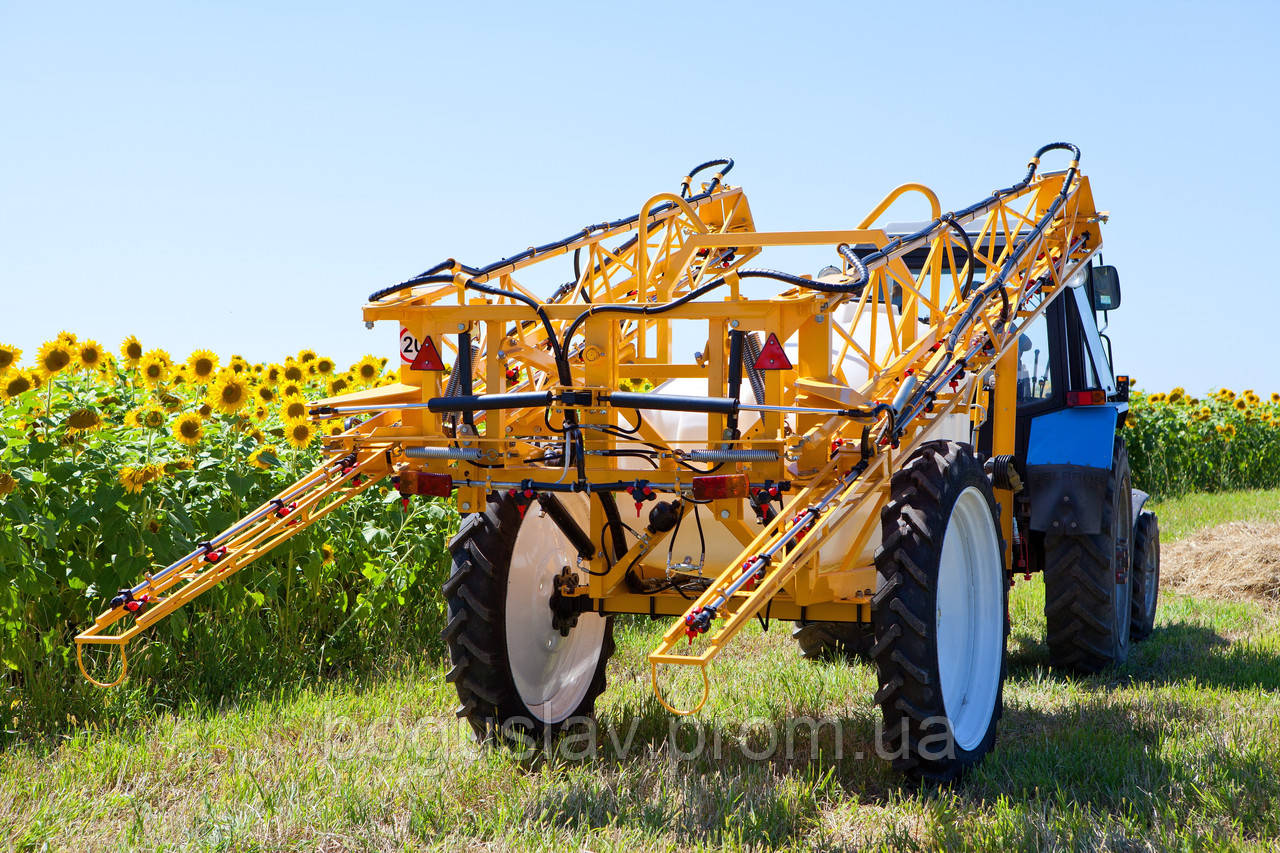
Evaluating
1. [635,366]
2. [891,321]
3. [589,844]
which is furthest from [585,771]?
[891,321]

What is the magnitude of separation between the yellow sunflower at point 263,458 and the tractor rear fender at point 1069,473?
3978 millimetres

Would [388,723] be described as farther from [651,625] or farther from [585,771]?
[651,625]

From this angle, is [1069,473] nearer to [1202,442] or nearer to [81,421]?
[81,421]

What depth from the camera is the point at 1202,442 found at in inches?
684

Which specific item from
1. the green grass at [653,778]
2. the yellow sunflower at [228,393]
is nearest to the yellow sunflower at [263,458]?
the yellow sunflower at [228,393]

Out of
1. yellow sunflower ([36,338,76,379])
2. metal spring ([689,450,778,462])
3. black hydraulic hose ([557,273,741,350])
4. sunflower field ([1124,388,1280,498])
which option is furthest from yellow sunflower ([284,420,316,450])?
sunflower field ([1124,388,1280,498])

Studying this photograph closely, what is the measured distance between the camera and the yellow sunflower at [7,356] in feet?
17.9

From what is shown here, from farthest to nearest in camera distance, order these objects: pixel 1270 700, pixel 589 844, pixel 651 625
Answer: pixel 651 625 → pixel 1270 700 → pixel 589 844

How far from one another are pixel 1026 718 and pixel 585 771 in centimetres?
219

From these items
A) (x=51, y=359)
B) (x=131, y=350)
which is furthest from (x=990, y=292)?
(x=131, y=350)

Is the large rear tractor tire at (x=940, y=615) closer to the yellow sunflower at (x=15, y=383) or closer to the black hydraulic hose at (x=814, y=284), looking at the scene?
the black hydraulic hose at (x=814, y=284)

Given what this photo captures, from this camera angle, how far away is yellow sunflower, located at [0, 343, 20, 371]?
5.45m

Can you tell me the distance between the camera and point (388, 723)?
501 centimetres

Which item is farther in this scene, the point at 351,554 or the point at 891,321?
the point at 351,554
